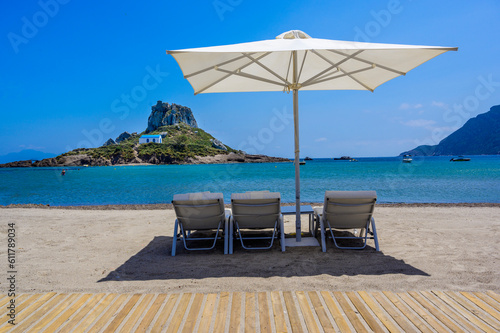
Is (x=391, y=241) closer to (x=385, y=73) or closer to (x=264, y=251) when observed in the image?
(x=264, y=251)

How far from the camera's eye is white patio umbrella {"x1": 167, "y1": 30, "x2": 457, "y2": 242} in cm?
361

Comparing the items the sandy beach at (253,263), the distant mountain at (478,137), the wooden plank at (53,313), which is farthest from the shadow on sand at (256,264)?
the distant mountain at (478,137)

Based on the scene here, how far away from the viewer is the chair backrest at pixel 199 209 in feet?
13.6

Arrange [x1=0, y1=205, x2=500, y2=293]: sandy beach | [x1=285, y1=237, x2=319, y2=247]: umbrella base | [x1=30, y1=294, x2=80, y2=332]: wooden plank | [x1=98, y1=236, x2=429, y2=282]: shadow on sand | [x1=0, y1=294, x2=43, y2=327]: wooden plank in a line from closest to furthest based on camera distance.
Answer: [x1=30, y1=294, x2=80, y2=332]: wooden plank, [x1=0, y1=294, x2=43, y2=327]: wooden plank, [x1=0, y1=205, x2=500, y2=293]: sandy beach, [x1=98, y1=236, x2=429, y2=282]: shadow on sand, [x1=285, y1=237, x2=319, y2=247]: umbrella base

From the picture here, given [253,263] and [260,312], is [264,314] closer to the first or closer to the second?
[260,312]

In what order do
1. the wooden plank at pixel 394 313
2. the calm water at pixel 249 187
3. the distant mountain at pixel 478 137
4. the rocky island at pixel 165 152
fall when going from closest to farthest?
the wooden plank at pixel 394 313
the calm water at pixel 249 187
the rocky island at pixel 165 152
the distant mountain at pixel 478 137

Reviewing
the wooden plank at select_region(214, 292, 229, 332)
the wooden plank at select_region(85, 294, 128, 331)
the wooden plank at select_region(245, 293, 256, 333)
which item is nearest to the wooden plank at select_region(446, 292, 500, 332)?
the wooden plank at select_region(245, 293, 256, 333)

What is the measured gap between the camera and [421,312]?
2.44 metres

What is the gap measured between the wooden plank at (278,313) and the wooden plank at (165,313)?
0.84 meters

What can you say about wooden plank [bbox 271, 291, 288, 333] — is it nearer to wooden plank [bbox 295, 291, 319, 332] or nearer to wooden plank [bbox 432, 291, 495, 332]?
wooden plank [bbox 295, 291, 319, 332]

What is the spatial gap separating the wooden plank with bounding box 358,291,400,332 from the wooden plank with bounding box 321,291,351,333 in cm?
28

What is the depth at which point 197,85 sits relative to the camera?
17.1 ft

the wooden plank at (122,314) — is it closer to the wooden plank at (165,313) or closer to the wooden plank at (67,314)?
the wooden plank at (165,313)

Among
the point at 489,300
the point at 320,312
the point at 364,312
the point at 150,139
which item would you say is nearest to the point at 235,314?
the point at 320,312
